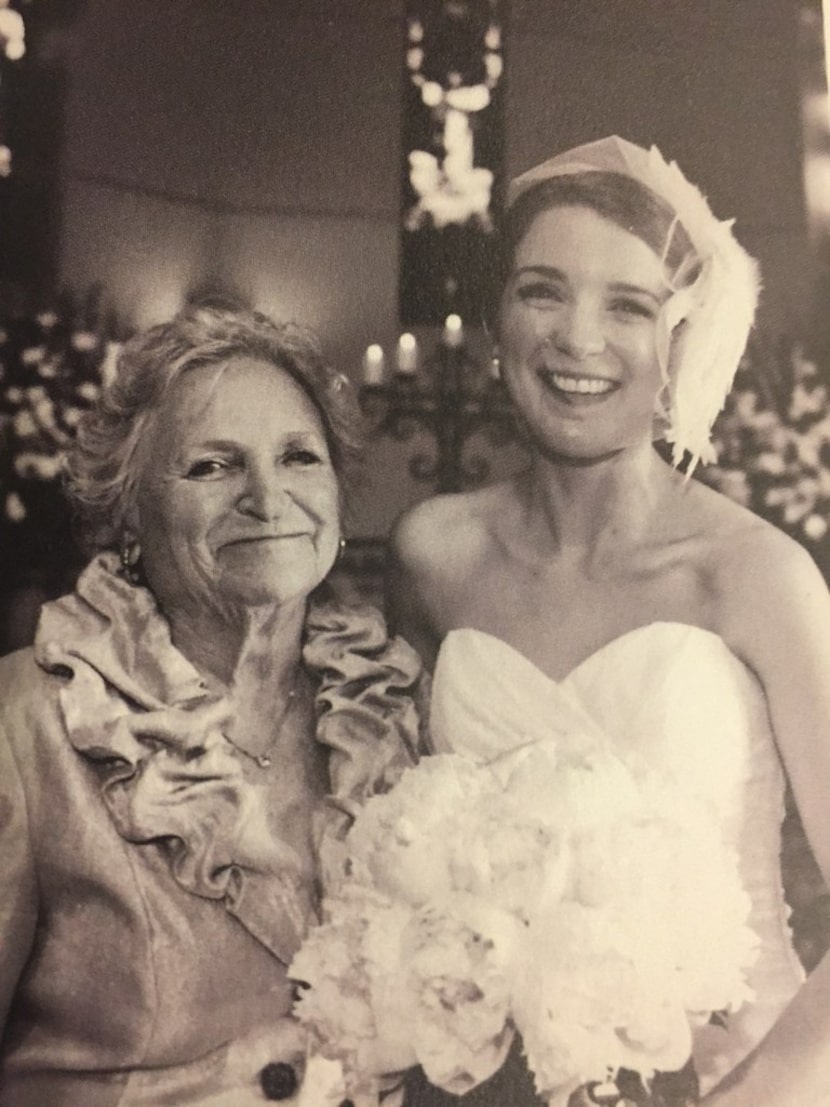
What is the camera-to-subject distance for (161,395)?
1.12 metres

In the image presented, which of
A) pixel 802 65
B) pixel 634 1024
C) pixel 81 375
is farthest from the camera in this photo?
pixel 802 65

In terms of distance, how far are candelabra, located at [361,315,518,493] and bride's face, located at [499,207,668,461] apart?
1.1 inches

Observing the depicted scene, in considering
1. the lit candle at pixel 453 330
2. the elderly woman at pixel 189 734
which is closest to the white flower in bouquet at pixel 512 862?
the elderly woman at pixel 189 734

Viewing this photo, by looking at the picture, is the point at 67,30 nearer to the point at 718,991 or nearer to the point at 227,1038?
the point at 227,1038

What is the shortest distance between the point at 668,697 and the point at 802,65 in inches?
27.6

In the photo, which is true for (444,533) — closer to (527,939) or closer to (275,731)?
(275,731)

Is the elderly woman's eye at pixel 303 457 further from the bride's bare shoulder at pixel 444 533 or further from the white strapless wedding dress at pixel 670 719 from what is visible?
the white strapless wedding dress at pixel 670 719

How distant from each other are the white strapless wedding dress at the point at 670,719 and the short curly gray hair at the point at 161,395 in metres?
0.26

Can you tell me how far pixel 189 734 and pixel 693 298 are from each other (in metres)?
0.66

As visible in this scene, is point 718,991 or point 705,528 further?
point 705,528

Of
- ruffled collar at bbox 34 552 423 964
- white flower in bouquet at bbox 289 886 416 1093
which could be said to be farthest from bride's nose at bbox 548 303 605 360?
white flower in bouquet at bbox 289 886 416 1093

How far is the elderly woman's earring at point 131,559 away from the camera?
112cm

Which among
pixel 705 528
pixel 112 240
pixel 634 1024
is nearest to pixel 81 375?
pixel 112 240

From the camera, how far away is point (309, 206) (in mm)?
1171
